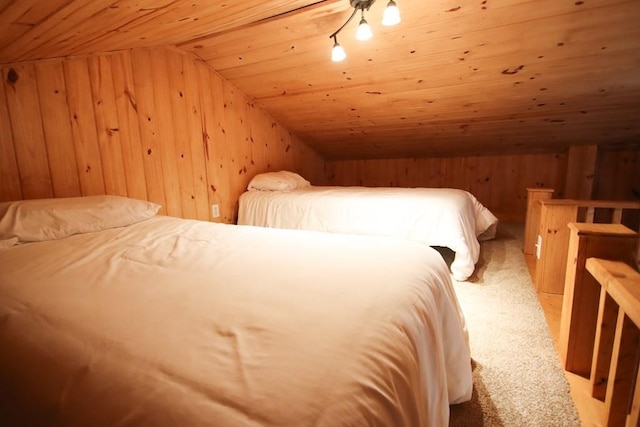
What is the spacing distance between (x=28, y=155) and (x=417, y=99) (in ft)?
9.44

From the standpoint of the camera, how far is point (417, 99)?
2.93 meters

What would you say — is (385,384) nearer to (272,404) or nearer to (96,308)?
(272,404)

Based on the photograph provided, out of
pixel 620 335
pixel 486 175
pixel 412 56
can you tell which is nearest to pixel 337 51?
pixel 412 56

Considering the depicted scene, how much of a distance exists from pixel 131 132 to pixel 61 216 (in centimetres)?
93

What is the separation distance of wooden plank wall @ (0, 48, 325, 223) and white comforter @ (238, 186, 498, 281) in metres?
0.50

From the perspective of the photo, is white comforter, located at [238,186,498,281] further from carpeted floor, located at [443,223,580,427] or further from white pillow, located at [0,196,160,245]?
white pillow, located at [0,196,160,245]

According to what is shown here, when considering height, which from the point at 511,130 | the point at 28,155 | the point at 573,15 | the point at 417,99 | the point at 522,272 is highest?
the point at 573,15

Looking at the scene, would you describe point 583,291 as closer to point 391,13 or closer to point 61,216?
point 391,13

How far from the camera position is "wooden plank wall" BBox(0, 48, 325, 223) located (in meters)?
1.71

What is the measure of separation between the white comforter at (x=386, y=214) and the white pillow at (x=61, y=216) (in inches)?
47.6

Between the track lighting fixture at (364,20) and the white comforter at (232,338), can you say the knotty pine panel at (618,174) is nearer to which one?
the track lighting fixture at (364,20)

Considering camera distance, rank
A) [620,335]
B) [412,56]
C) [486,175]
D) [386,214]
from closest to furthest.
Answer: [620,335], [412,56], [386,214], [486,175]

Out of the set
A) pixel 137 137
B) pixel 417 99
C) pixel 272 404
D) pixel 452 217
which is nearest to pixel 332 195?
pixel 452 217

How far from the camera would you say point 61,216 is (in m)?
1.51
